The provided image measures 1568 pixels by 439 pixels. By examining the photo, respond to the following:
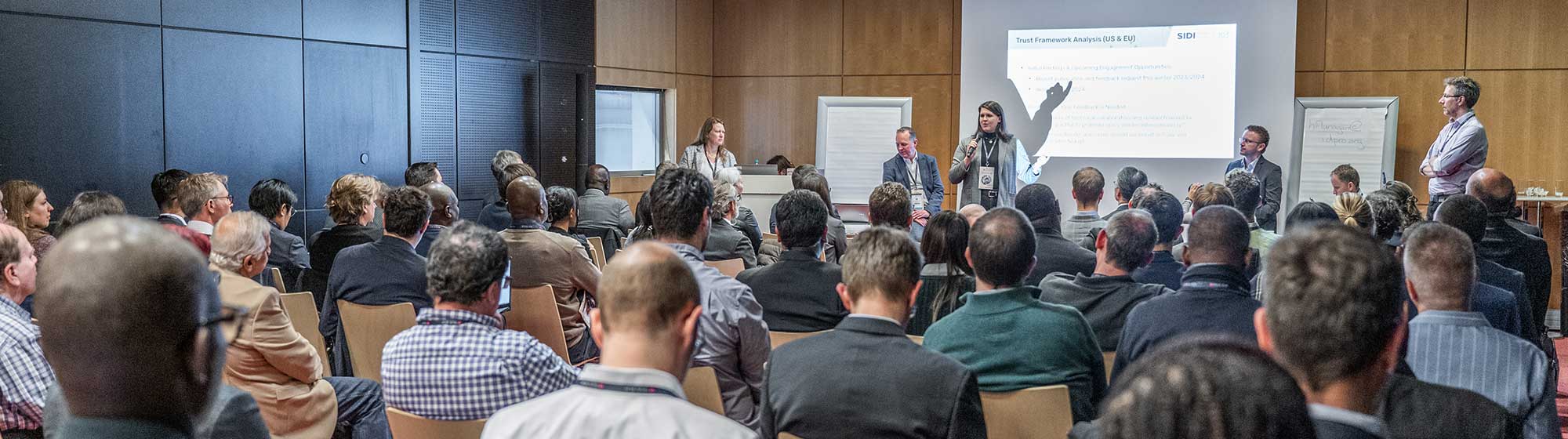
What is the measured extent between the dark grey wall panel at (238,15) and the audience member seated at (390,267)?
3062 mm

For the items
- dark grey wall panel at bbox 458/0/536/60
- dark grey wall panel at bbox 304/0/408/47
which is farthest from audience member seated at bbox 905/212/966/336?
dark grey wall panel at bbox 458/0/536/60

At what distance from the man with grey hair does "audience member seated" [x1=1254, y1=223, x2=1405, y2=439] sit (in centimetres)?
565

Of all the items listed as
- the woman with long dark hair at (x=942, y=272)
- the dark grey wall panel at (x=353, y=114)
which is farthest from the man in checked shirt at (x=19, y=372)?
the dark grey wall panel at (x=353, y=114)

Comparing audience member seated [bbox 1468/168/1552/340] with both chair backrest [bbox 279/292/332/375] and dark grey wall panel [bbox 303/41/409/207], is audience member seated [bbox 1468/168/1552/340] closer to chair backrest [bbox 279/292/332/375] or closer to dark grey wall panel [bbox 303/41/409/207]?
chair backrest [bbox 279/292/332/375]

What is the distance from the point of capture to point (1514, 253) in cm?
471

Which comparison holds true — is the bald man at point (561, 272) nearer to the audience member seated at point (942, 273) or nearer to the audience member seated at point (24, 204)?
the audience member seated at point (942, 273)

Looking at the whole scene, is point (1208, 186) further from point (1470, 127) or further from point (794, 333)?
point (794, 333)

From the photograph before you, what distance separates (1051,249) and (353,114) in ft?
16.4

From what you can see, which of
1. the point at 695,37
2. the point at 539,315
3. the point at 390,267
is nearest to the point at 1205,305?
the point at 539,315

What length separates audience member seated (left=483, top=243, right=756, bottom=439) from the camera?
5.00ft

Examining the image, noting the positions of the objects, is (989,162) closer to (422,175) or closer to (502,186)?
(502,186)

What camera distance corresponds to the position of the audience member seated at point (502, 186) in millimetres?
6020

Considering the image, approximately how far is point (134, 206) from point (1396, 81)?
8.77 metres

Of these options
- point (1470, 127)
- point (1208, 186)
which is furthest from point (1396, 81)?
point (1208, 186)
